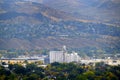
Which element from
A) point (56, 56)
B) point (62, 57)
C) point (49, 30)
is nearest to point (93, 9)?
point (49, 30)

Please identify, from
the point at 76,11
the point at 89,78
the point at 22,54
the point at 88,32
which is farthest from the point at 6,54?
the point at 76,11

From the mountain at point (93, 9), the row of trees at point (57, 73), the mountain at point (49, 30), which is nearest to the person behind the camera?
the row of trees at point (57, 73)

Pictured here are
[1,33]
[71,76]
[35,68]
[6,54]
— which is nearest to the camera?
[71,76]

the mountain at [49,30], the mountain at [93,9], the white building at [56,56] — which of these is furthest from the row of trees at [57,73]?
the mountain at [93,9]

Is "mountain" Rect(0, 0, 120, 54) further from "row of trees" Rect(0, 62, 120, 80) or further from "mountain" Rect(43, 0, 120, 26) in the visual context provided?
"row of trees" Rect(0, 62, 120, 80)

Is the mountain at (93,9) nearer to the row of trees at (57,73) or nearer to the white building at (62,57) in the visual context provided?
the white building at (62,57)

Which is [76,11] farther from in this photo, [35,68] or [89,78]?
[89,78]

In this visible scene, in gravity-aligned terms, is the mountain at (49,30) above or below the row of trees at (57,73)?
below
